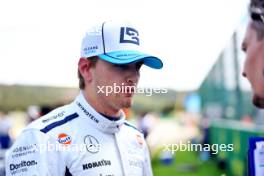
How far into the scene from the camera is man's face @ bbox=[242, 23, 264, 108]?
4.59 ft

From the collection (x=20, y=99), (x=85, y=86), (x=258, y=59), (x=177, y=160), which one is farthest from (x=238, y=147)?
(x=20, y=99)

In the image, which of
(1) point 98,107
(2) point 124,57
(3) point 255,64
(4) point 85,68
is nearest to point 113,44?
(2) point 124,57

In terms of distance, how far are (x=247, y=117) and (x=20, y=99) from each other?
78.2 feet

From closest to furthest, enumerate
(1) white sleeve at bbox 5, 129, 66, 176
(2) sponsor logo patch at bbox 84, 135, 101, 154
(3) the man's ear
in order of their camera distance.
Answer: (1) white sleeve at bbox 5, 129, 66, 176 < (2) sponsor logo patch at bbox 84, 135, 101, 154 < (3) the man's ear

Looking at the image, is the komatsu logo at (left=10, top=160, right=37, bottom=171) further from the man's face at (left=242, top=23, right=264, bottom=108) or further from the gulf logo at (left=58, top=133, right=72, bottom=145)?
the man's face at (left=242, top=23, right=264, bottom=108)

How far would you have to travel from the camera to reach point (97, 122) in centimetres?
221

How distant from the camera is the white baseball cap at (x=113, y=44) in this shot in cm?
217

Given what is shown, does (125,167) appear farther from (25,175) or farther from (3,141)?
(3,141)

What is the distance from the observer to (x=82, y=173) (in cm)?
203

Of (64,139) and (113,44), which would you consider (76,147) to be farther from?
(113,44)

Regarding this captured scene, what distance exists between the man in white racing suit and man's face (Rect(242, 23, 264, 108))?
31.1 inches

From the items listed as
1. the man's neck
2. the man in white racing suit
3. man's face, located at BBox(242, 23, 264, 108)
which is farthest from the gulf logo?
man's face, located at BBox(242, 23, 264, 108)

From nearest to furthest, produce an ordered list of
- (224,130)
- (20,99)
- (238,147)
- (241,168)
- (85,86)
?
(85,86) → (241,168) → (238,147) → (224,130) → (20,99)

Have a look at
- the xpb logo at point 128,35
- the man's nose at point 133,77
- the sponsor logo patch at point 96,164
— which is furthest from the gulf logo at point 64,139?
the xpb logo at point 128,35
